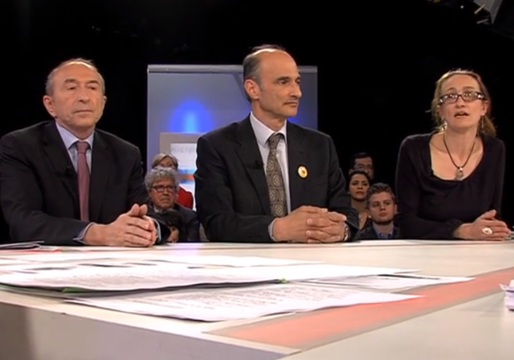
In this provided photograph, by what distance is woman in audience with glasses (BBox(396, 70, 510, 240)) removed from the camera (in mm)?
2148

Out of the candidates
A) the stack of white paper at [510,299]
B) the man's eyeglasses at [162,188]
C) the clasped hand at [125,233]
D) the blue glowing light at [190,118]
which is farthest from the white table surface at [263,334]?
the blue glowing light at [190,118]

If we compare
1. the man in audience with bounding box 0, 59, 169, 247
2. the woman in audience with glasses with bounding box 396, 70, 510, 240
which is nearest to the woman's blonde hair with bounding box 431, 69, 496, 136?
the woman in audience with glasses with bounding box 396, 70, 510, 240

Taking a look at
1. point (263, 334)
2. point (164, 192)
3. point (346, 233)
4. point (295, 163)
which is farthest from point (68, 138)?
point (164, 192)

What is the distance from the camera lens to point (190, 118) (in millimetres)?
5816

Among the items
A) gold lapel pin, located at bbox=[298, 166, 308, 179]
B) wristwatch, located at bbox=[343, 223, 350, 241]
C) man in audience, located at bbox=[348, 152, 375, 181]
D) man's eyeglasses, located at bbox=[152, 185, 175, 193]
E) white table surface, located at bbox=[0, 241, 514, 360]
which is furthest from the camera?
man in audience, located at bbox=[348, 152, 375, 181]

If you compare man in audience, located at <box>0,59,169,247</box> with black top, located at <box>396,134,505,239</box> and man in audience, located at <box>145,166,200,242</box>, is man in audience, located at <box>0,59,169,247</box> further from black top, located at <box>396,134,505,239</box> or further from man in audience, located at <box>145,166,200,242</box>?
man in audience, located at <box>145,166,200,242</box>

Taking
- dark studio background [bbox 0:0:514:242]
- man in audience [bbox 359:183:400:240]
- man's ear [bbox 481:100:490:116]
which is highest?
dark studio background [bbox 0:0:514:242]

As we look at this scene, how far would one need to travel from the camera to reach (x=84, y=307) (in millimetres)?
578

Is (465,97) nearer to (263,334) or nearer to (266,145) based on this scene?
(266,145)

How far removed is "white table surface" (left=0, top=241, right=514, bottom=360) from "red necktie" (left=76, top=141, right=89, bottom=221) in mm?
1289

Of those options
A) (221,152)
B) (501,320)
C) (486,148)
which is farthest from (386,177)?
(501,320)

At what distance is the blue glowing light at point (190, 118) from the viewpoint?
19.0ft

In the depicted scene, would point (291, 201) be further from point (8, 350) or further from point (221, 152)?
point (8, 350)

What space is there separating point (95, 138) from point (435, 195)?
3.51 feet
